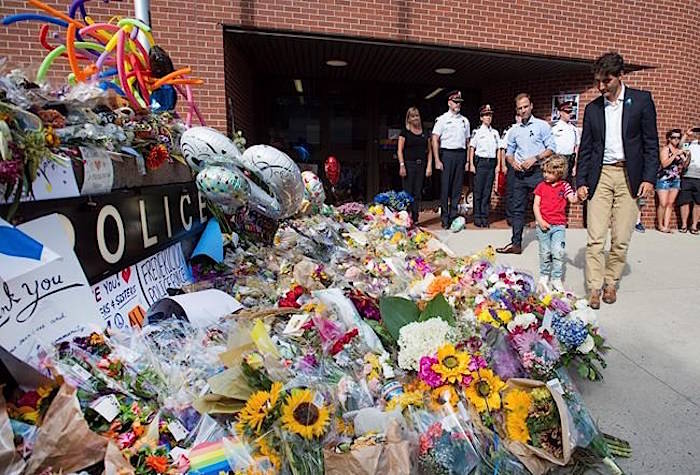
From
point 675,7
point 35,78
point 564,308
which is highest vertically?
point 675,7

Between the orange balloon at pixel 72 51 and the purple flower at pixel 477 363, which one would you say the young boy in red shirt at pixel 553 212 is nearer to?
the purple flower at pixel 477 363

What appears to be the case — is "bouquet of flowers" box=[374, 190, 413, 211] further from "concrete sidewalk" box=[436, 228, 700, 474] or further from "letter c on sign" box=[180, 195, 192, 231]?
"letter c on sign" box=[180, 195, 192, 231]

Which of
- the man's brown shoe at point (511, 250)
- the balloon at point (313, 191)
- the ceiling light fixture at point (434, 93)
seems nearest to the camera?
the balloon at point (313, 191)

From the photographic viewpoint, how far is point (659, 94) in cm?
796

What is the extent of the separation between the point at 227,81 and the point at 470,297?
5.10 metres

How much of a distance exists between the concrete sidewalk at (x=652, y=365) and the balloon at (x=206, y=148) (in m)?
2.43

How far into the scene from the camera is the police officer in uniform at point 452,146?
6.74m

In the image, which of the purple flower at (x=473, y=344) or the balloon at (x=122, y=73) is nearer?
the purple flower at (x=473, y=344)

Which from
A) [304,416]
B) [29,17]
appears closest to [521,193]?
[304,416]

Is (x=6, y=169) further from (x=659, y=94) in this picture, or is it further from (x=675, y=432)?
(x=659, y=94)

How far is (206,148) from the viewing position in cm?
271

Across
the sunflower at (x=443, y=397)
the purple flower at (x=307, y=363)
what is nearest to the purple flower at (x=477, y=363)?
the sunflower at (x=443, y=397)

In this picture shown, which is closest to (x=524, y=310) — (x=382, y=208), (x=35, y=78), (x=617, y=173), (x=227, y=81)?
(x=617, y=173)

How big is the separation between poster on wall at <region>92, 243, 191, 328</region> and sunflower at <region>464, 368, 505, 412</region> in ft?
5.15
